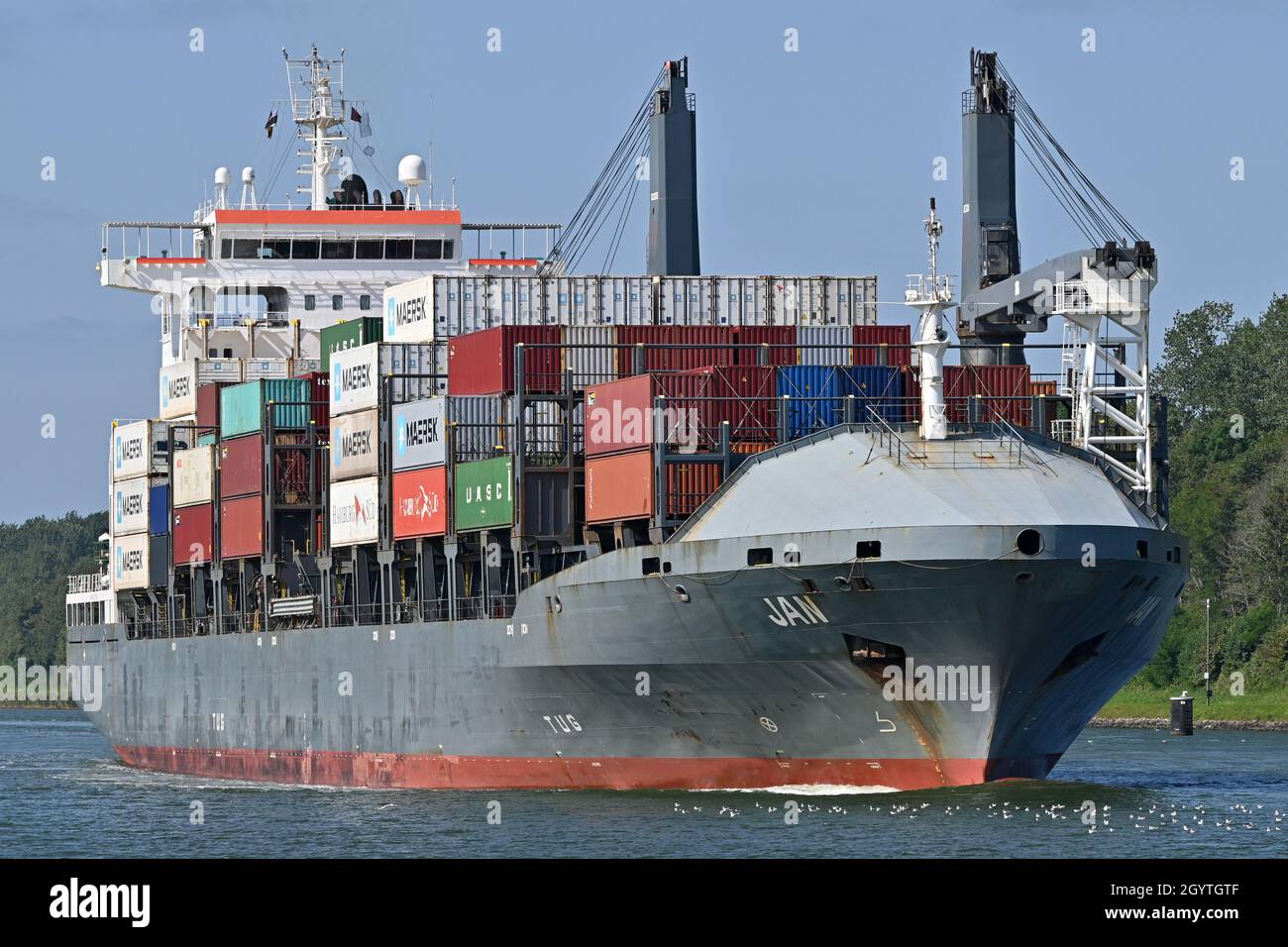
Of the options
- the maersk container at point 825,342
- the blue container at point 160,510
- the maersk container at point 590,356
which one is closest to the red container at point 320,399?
the blue container at point 160,510

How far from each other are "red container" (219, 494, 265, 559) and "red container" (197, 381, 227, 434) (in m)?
2.69

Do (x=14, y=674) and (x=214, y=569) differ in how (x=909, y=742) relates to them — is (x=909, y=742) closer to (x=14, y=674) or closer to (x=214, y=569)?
(x=214, y=569)

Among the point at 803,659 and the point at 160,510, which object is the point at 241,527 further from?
the point at 803,659

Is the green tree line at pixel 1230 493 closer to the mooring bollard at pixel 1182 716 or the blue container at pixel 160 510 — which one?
the mooring bollard at pixel 1182 716

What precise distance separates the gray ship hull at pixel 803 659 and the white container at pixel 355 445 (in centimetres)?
562

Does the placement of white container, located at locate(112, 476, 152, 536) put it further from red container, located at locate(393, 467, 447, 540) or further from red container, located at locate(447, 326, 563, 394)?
red container, located at locate(447, 326, 563, 394)

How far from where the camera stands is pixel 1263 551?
96812 mm

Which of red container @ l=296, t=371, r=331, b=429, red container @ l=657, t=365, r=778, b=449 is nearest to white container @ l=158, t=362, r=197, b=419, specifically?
red container @ l=296, t=371, r=331, b=429

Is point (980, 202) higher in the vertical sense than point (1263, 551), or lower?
higher

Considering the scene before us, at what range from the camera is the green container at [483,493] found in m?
44.9
